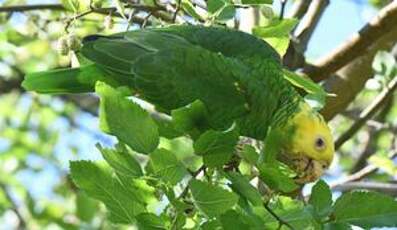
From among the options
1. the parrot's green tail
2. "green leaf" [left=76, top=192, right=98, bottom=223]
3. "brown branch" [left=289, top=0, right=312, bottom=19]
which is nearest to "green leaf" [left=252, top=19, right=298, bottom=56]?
the parrot's green tail

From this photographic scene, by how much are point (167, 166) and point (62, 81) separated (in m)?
0.50

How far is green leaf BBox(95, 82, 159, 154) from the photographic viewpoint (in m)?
1.37

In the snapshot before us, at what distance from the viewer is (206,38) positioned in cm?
174

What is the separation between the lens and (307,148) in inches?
68.3

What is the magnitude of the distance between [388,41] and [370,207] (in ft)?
4.84

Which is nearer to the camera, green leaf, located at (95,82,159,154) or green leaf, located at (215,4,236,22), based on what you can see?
green leaf, located at (95,82,159,154)

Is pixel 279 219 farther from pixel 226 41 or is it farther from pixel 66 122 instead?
pixel 66 122

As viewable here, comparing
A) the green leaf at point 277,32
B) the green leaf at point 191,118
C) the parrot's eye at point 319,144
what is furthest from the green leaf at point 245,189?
the green leaf at point 277,32

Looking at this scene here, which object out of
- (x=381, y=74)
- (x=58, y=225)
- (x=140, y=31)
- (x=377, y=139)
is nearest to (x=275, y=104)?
(x=140, y=31)

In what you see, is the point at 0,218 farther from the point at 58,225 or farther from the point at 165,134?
the point at 165,134

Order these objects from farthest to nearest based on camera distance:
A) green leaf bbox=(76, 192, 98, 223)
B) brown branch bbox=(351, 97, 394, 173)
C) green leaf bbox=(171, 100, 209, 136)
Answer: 1. brown branch bbox=(351, 97, 394, 173)
2. green leaf bbox=(76, 192, 98, 223)
3. green leaf bbox=(171, 100, 209, 136)

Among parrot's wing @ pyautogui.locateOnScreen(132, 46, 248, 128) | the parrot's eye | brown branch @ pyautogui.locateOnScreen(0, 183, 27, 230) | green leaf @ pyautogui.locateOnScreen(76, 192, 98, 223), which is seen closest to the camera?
parrot's wing @ pyautogui.locateOnScreen(132, 46, 248, 128)

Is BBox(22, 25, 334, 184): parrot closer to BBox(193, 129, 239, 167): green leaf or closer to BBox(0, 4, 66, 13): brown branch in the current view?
BBox(193, 129, 239, 167): green leaf

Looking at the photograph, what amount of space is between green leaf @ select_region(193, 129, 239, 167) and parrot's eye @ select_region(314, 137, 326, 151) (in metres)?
0.38
